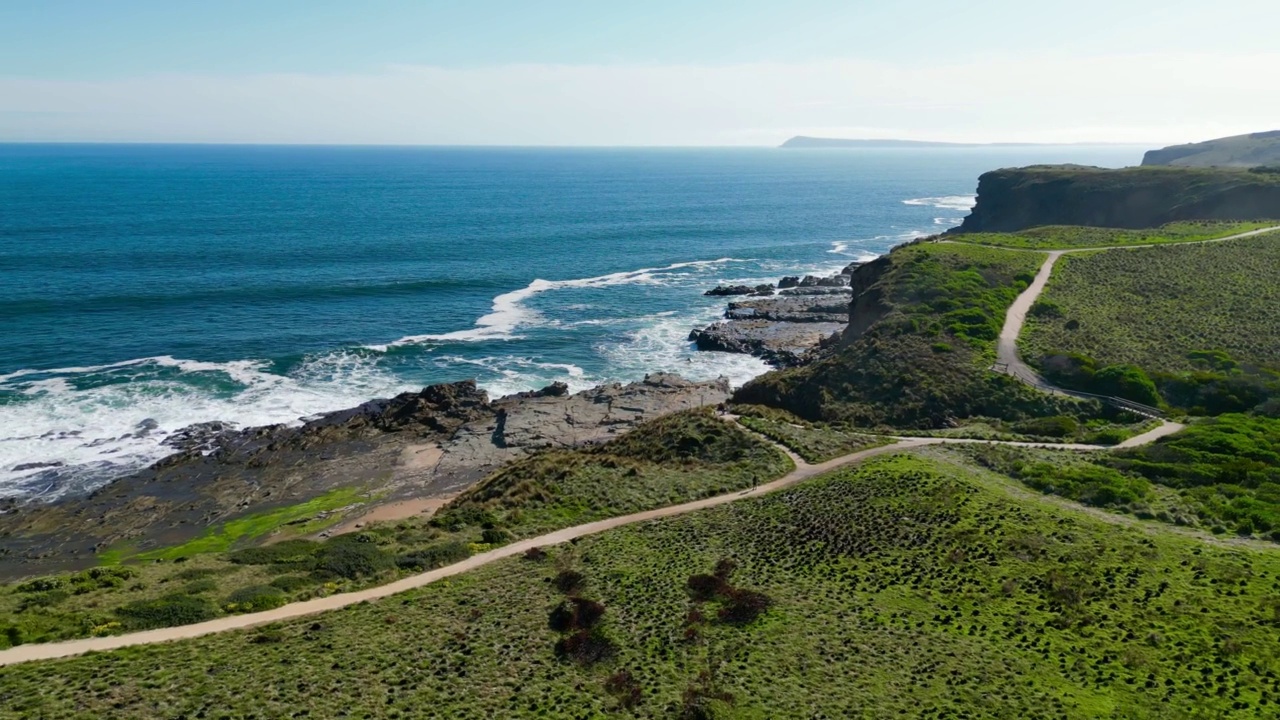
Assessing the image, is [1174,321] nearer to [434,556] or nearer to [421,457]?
[421,457]

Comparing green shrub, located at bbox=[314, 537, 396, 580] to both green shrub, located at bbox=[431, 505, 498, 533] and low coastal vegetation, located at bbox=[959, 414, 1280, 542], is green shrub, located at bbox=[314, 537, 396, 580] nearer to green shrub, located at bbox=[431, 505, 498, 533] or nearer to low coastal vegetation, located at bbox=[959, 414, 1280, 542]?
green shrub, located at bbox=[431, 505, 498, 533]

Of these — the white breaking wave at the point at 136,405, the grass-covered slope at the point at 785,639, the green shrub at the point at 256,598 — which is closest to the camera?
the grass-covered slope at the point at 785,639

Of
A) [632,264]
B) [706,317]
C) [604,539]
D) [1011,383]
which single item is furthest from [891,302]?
[632,264]

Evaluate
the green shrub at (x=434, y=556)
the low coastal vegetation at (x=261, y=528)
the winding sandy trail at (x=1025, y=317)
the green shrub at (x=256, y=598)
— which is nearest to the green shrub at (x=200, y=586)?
the green shrub at (x=256, y=598)

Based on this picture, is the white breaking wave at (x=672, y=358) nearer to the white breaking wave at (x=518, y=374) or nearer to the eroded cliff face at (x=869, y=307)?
the white breaking wave at (x=518, y=374)

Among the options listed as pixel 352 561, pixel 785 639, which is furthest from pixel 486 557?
pixel 785 639

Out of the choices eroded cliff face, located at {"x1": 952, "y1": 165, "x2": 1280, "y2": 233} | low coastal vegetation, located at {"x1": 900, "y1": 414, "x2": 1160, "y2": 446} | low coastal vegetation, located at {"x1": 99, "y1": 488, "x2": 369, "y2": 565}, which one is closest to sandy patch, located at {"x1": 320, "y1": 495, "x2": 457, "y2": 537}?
low coastal vegetation, located at {"x1": 99, "y1": 488, "x2": 369, "y2": 565}

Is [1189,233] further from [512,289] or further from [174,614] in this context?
[174,614]
